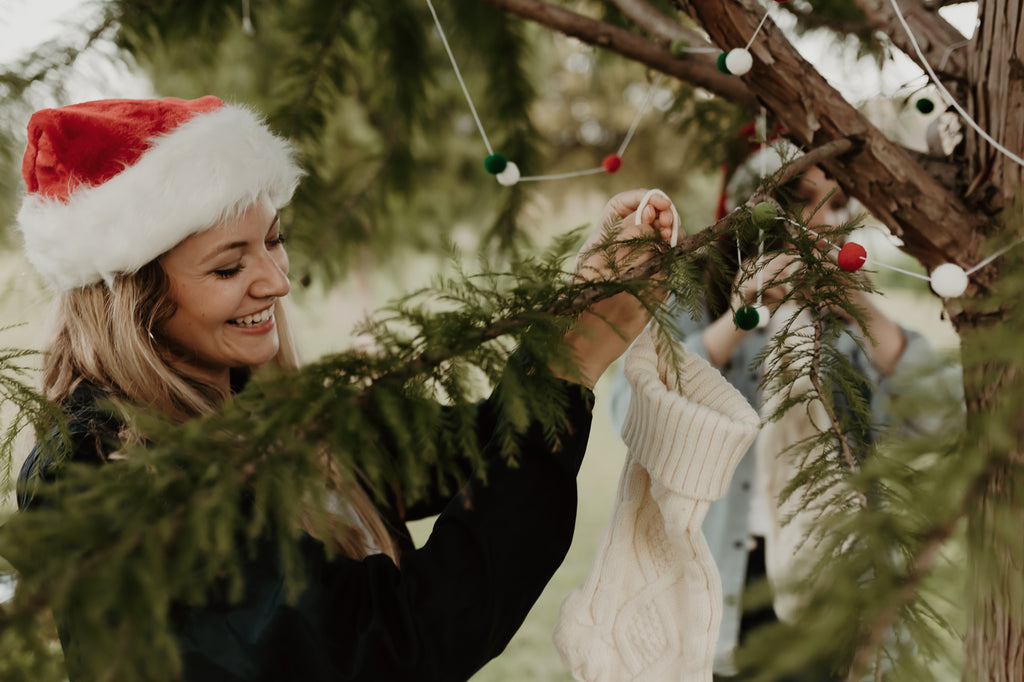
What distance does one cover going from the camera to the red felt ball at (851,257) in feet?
2.24

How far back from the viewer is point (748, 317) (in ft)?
2.37

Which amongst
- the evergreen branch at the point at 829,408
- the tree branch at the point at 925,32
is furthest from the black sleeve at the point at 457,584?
the tree branch at the point at 925,32

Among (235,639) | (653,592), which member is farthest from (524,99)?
(235,639)

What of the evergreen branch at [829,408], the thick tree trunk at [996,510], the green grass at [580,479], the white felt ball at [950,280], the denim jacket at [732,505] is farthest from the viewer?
the denim jacket at [732,505]

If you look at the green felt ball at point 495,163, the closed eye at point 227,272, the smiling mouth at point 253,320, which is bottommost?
the smiling mouth at point 253,320

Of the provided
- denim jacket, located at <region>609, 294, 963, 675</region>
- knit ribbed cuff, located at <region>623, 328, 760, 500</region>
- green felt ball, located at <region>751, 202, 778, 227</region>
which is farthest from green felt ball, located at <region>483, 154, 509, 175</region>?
denim jacket, located at <region>609, 294, 963, 675</region>

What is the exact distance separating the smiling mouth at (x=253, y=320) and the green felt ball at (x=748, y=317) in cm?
57

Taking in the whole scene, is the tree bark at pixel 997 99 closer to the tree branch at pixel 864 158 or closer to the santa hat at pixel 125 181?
the tree branch at pixel 864 158

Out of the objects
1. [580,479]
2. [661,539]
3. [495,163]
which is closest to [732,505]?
[661,539]

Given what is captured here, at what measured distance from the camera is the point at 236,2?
1.39 meters

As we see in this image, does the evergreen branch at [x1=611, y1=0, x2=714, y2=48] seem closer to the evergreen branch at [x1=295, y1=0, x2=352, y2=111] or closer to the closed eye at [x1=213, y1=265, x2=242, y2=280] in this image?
the evergreen branch at [x1=295, y1=0, x2=352, y2=111]

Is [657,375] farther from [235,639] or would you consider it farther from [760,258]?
[235,639]

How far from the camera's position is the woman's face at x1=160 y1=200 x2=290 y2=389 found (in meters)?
0.88

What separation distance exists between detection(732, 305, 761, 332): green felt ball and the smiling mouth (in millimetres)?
569
